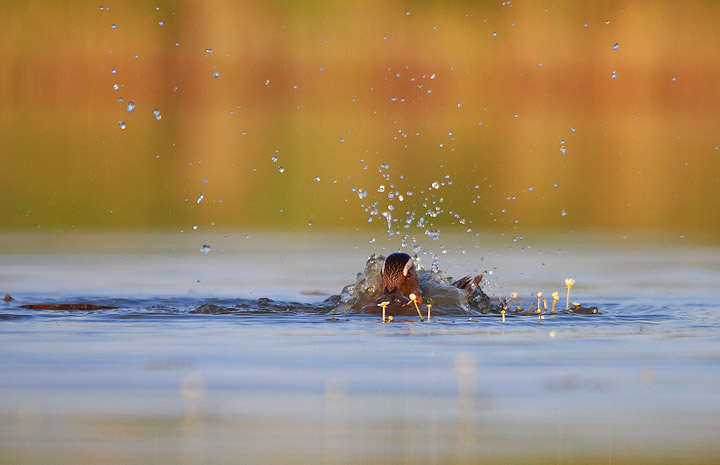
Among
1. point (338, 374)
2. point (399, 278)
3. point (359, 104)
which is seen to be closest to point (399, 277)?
point (399, 278)

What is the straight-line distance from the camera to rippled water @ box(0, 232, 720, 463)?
5367mm

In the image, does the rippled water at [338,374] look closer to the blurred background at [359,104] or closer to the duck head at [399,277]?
the duck head at [399,277]

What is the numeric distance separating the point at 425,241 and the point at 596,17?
42.4 metres

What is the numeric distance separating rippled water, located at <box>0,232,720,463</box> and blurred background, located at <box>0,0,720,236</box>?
1046cm

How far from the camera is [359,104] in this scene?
175 ft

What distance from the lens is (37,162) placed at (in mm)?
28016

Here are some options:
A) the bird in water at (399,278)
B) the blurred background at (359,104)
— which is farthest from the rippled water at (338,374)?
the blurred background at (359,104)

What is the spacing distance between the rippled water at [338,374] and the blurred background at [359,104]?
1046 centimetres

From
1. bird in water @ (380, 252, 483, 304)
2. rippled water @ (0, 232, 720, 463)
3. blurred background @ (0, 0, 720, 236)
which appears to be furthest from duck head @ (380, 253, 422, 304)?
blurred background @ (0, 0, 720, 236)

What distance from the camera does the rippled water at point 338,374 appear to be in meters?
5.37

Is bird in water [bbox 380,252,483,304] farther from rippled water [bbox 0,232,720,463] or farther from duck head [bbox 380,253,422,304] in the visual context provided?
rippled water [bbox 0,232,720,463]

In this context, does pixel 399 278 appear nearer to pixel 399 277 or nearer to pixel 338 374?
pixel 399 277

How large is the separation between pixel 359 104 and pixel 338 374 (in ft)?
154

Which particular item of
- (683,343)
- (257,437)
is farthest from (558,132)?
(257,437)
